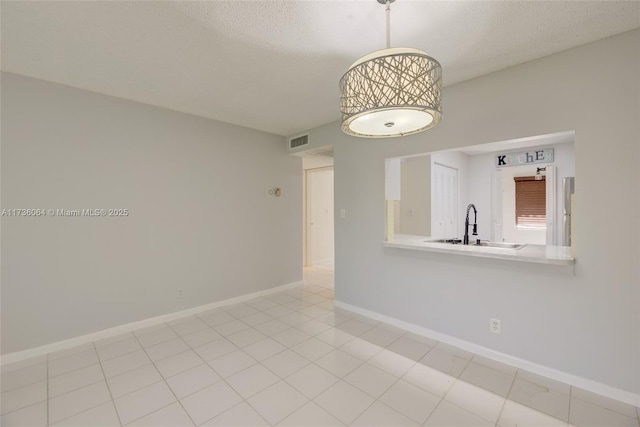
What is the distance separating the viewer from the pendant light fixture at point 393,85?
1.21 metres

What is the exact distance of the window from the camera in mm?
5617

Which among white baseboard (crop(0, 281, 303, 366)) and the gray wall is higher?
the gray wall

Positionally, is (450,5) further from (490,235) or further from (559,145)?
(490,235)

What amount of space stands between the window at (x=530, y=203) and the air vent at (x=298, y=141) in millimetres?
4793

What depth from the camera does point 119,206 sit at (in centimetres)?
290

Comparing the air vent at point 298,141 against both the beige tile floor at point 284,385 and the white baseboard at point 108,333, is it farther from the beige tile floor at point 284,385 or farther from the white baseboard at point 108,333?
the beige tile floor at point 284,385

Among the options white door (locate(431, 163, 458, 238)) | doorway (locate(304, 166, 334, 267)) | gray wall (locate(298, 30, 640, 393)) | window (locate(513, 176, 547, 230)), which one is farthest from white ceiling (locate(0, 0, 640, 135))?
window (locate(513, 176, 547, 230))

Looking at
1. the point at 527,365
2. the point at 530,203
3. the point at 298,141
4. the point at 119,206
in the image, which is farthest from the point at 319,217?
the point at 527,365

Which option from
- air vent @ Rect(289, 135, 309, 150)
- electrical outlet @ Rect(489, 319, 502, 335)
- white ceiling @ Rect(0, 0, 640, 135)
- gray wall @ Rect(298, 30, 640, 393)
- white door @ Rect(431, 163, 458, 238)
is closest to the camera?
white ceiling @ Rect(0, 0, 640, 135)

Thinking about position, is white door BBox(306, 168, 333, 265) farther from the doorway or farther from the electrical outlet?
the electrical outlet

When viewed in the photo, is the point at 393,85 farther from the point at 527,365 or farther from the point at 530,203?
the point at 530,203

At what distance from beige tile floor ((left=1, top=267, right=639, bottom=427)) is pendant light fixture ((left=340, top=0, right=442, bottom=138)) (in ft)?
5.89

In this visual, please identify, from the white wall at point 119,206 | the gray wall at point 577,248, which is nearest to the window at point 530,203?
the gray wall at point 577,248

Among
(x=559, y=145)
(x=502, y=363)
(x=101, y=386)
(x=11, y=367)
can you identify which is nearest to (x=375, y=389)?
→ (x=502, y=363)
